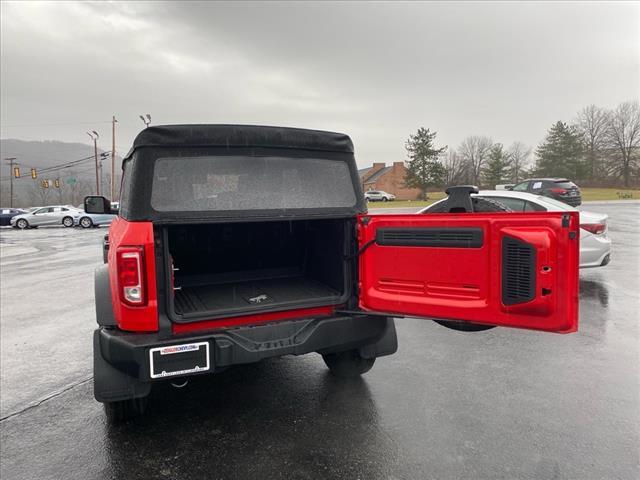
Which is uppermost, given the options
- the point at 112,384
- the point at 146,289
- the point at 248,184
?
the point at 248,184

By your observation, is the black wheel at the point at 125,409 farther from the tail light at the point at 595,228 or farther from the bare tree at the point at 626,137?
the bare tree at the point at 626,137

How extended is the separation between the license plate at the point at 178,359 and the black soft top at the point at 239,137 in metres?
1.33

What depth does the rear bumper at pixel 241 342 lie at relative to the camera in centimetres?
256

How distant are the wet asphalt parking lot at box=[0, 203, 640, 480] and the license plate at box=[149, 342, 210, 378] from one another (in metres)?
0.61

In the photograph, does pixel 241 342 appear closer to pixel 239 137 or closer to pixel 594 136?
pixel 239 137

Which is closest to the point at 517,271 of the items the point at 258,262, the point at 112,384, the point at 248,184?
the point at 248,184

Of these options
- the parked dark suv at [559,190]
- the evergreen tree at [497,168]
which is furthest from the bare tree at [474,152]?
the parked dark suv at [559,190]

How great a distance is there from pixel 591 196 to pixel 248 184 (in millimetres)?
51516

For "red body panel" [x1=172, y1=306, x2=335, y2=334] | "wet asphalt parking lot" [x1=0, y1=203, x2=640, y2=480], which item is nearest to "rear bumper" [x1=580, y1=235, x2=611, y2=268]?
"wet asphalt parking lot" [x1=0, y1=203, x2=640, y2=480]

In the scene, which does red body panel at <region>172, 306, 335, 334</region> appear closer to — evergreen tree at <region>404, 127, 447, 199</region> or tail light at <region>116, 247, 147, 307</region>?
tail light at <region>116, 247, 147, 307</region>

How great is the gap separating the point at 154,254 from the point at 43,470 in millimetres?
1527

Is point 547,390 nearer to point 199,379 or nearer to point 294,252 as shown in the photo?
point 294,252

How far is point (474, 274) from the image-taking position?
2.70 metres

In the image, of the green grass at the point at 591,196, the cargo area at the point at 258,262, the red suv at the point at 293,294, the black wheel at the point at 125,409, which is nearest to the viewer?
the red suv at the point at 293,294
